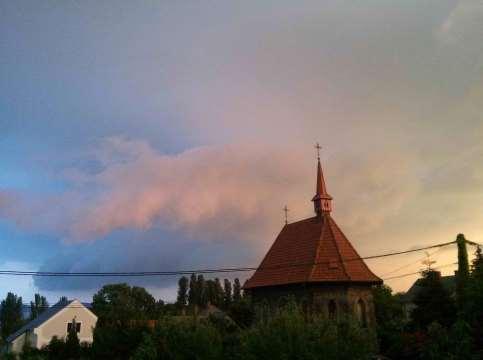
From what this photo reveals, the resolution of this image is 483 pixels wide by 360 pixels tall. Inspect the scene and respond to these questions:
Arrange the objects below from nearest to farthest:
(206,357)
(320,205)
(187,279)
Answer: (206,357) < (320,205) < (187,279)

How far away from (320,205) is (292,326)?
82.6 ft

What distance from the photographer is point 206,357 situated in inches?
968

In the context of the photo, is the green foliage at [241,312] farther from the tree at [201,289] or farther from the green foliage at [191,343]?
the tree at [201,289]

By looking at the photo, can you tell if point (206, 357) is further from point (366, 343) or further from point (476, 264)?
point (476, 264)

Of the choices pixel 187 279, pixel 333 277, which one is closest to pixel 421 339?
pixel 333 277

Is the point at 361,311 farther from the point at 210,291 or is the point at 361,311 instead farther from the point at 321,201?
the point at 210,291

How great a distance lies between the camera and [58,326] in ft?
Result: 208

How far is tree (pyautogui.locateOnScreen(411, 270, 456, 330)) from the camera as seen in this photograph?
3766 cm

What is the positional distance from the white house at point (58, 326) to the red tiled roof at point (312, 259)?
29.1m

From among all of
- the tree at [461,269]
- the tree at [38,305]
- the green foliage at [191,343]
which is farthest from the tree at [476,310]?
the tree at [38,305]

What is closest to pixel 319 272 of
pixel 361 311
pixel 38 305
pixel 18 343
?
pixel 361 311

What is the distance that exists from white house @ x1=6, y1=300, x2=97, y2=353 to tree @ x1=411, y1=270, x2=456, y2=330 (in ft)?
132

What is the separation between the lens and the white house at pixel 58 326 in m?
62.1

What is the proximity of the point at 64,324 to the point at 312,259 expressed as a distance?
39449 mm
